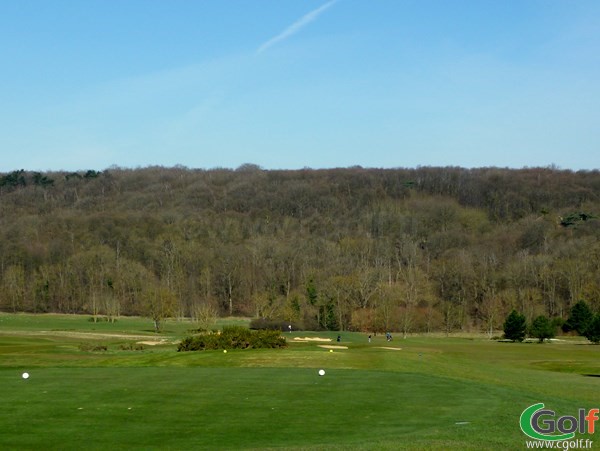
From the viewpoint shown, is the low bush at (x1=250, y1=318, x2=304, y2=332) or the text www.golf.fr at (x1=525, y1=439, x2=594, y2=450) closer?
the text www.golf.fr at (x1=525, y1=439, x2=594, y2=450)

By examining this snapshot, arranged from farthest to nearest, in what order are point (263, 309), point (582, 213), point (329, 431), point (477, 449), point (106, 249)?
1. point (582, 213)
2. point (106, 249)
3. point (263, 309)
4. point (329, 431)
5. point (477, 449)

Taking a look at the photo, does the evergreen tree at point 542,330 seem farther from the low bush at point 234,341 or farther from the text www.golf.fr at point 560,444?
the text www.golf.fr at point 560,444

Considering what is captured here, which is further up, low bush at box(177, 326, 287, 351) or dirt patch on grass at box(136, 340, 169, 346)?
low bush at box(177, 326, 287, 351)

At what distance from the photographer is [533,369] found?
167ft

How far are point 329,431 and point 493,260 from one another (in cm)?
13418

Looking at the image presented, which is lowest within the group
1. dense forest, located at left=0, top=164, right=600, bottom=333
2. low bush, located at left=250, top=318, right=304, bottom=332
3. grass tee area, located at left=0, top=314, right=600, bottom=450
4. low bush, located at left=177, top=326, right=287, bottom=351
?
low bush, located at left=250, top=318, right=304, bottom=332

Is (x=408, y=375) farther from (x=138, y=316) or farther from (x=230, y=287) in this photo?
(x=230, y=287)

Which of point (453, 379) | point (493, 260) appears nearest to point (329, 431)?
point (453, 379)
